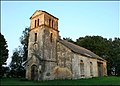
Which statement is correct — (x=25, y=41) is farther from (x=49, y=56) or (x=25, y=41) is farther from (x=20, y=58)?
(x=49, y=56)

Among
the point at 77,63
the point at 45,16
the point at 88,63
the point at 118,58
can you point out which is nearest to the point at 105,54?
the point at 118,58

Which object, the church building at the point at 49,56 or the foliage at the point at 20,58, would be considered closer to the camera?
the church building at the point at 49,56

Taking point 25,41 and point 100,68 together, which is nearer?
point 100,68

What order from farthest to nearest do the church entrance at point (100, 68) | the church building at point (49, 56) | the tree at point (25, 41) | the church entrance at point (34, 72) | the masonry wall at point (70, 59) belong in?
the tree at point (25, 41) < the church entrance at point (100, 68) < the masonry wall at point (70, 59) < the church entrance at point (34, 72) < the church building at point (49, 56)

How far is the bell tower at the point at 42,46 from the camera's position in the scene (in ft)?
96.3

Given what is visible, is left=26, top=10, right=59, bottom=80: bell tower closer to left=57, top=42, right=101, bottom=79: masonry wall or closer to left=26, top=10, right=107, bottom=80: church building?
left=26, top=10, right=107, bottom=80: church building

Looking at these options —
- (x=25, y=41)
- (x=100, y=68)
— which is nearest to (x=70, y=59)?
(x=100, y=68)

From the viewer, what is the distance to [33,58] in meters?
30.8

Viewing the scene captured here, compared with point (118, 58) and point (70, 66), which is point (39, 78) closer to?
point (70, 66)

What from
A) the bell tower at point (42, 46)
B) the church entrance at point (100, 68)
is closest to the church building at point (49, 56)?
the bell tower at point (42, 46)

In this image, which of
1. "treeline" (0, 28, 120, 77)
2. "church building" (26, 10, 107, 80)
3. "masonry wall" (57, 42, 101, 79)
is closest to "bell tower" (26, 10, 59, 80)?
"church building" (26, 10, 107, 80)

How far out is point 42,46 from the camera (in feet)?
98.1

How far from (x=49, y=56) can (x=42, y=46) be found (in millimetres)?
2426

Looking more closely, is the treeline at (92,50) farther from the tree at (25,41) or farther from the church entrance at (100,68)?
the church entrance at (100,68)
